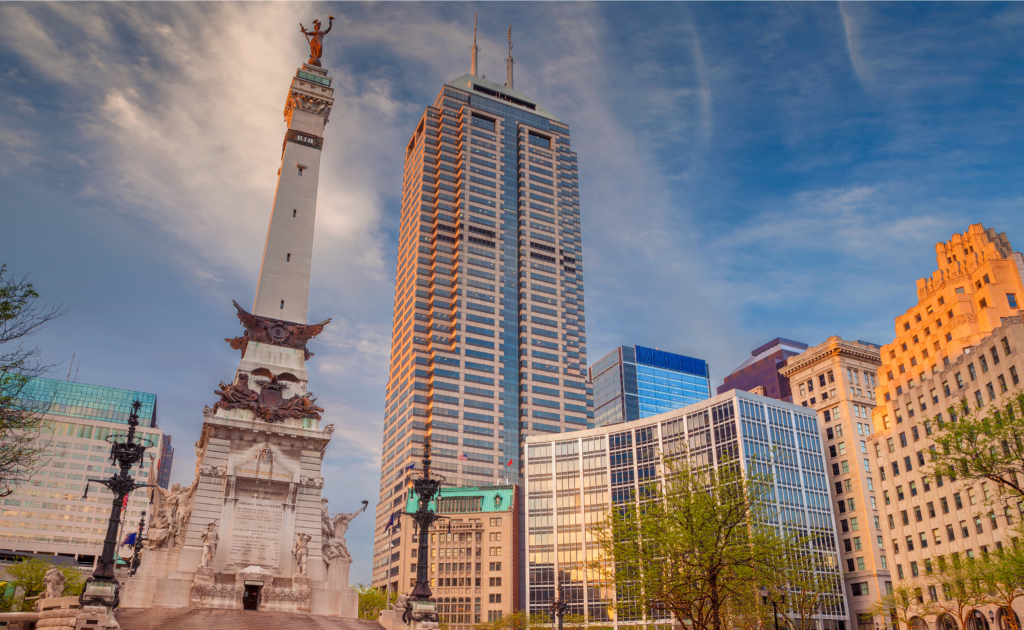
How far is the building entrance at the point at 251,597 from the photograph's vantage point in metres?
45.8

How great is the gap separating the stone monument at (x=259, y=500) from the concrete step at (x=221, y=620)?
2.32 meters

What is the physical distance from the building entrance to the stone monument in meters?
0.06

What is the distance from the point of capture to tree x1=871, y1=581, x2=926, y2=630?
66.9 metres

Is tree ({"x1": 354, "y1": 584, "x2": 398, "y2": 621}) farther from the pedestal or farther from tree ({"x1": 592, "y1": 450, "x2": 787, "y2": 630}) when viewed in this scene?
tree ({"x1": 592, "y1": 450, "x2": 787, "y2": 630})

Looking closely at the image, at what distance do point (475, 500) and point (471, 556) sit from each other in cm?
940

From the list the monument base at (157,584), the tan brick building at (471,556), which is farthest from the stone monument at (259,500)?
the tan brick building at (471,556)

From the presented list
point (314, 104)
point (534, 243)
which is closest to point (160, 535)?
point (314, 104)

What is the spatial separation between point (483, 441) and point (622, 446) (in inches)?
1643

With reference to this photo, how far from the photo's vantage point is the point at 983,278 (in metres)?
82.0

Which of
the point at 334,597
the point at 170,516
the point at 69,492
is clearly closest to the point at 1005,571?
the point at 334,597

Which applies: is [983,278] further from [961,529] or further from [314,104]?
[314,104]

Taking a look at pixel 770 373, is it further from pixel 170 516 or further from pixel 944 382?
pixel 170 516

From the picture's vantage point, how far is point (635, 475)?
341 feet

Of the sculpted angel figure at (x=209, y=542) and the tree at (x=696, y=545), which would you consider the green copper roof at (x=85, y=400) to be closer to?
the sculpted angel figure at (x=209, y=542)
